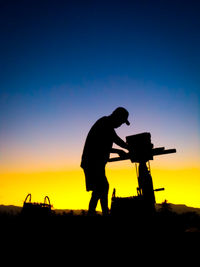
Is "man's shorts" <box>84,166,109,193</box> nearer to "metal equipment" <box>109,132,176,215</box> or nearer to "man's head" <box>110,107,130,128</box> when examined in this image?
"metal equipment" <box>109,132,176,215</box>

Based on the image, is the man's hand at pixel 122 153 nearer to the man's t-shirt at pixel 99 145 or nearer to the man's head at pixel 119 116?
the man's t-shirt at pixel 99 145

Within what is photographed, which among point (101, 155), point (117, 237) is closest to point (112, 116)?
point (101, 155)

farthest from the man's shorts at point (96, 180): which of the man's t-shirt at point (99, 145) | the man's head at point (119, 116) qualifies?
the man's head at point (119, 116)

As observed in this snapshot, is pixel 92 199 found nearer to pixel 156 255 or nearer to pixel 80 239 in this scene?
pixel 80 239

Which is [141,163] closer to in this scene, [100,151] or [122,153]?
[122,153]

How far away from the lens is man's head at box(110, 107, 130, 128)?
4430 millimetres

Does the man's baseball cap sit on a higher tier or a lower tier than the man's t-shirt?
higher

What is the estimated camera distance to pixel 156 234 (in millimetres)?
3357

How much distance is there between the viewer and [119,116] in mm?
4426

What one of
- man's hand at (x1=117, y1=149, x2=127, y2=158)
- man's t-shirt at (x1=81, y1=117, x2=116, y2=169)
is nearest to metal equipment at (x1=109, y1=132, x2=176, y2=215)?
man's hand at (x1=117, y1=149, x2=127, y2=158)

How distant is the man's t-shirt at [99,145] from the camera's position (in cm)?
429

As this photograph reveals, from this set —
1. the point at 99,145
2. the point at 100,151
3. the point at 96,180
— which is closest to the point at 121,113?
the point at 99,145

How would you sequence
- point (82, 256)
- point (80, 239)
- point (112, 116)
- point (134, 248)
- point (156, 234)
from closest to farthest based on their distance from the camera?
→ 1. point (82, 256)
2. point (134, 248)
3. point (80, 239)
4. point (156, 234)
5. point (112, 116)

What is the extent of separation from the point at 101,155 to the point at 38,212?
3753mm
